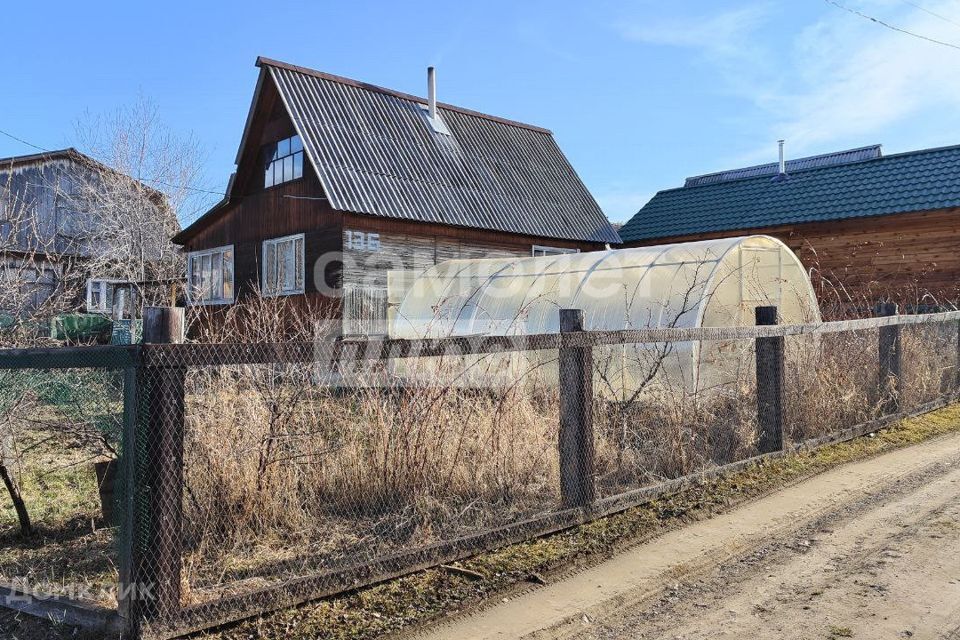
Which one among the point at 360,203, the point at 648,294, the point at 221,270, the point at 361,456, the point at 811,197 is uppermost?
the point at 811,197

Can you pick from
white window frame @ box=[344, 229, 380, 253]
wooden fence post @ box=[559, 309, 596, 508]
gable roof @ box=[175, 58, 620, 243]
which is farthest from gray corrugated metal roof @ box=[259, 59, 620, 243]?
wooden fence post @ box=[559, 309, 596, 508]

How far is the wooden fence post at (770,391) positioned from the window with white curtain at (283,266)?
1200cm

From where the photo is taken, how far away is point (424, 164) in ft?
58.5

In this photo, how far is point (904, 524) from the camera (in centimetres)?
460

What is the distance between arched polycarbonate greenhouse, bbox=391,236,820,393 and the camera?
888cm

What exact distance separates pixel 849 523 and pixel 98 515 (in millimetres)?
5338

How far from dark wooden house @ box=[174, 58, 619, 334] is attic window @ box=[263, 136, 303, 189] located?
0.05m

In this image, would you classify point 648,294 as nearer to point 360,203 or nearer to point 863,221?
point 360,203

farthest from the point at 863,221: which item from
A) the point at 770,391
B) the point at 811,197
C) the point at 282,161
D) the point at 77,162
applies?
the point at 77,162

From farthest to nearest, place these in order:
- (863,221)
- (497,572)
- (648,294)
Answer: (863,221) → (648,294) → (497,572)

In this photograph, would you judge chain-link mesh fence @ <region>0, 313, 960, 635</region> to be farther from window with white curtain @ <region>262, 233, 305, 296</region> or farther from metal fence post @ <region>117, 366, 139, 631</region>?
window with white curtain @ <region>262, 233, 305, 296</region>

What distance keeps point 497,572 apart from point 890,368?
6.86 metres

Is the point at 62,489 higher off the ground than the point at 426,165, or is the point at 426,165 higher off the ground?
the point at 426,165

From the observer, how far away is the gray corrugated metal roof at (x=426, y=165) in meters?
15.9
